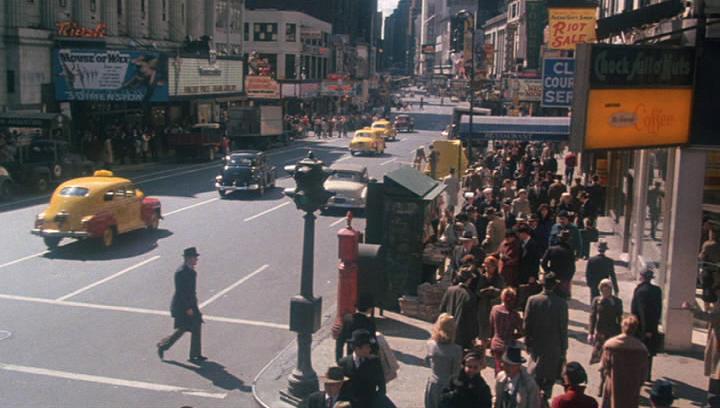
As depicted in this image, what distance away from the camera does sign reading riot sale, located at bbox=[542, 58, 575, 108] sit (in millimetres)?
23750

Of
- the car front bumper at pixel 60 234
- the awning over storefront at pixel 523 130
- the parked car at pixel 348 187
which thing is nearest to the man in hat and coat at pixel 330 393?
the car front bumper at pixel 60 234

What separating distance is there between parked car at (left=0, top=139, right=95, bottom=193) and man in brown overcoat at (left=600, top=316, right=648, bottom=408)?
86.0ft

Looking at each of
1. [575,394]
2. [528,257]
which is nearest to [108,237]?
[528,257]

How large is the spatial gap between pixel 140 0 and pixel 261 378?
4852 centimetres

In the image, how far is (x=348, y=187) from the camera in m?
28.8

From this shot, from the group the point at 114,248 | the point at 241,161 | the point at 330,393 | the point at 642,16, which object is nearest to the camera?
the point at 330,393

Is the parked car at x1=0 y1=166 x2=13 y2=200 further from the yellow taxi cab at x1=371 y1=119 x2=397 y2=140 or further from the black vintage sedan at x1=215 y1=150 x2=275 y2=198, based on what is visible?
the yellow taxi cab at x1=371 y1=119 x2=397 y2=140

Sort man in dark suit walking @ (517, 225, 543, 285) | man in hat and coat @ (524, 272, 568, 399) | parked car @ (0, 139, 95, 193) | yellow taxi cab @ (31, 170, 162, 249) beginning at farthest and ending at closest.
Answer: parked car @ (0, 139, 95, 193) < yellow taxi cab @ (31, 170, 162, 249) < man in dark suit walking @ (517, 225, 543, 285) < man in hat and coat @ (524, 272, 568, 399)

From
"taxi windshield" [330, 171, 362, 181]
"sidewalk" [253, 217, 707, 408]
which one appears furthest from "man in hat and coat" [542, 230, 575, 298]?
"taxi windshield" [330, 171, 362, 181]

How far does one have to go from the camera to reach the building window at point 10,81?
135 feet

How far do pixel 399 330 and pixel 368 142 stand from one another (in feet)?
131

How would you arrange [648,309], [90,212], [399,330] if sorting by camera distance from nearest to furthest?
[648,309]
[399,330]
[90,212]

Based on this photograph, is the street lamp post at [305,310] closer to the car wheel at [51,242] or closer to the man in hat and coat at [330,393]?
the man in hat and coat at [330,393]

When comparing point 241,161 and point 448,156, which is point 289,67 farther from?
point 241,161
